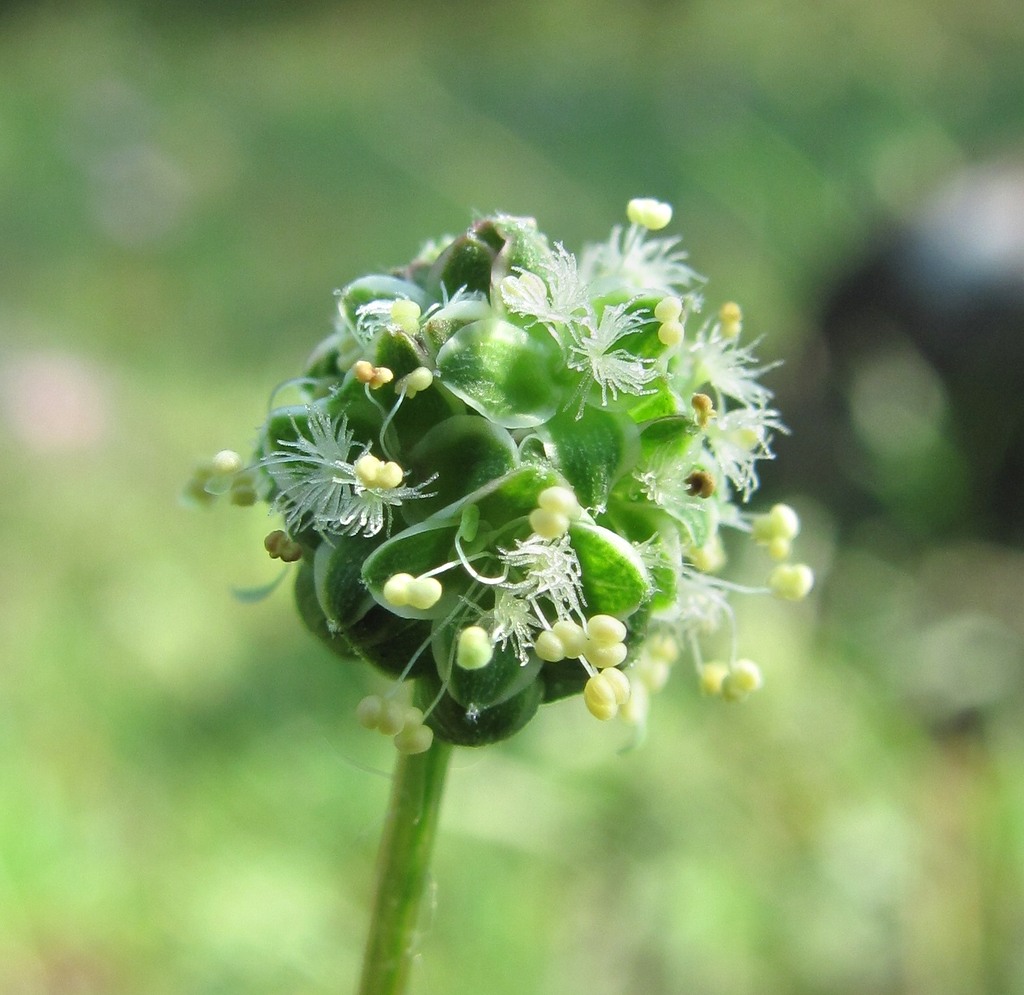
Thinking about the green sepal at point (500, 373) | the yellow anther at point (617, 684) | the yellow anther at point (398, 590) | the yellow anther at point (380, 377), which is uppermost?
the green sepal at point (500, 373)

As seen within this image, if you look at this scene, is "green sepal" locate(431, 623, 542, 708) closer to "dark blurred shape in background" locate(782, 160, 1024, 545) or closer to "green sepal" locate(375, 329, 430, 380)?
"green sepal" locate(375, 329, 430, 380)

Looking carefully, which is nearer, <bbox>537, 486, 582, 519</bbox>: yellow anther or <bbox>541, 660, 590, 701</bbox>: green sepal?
<bbox>537, 486, 582, 519</bbox>: yellow anther

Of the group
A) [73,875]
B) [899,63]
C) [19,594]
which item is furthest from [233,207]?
[899,63]

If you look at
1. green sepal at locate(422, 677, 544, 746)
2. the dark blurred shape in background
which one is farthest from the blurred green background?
green sepal at locate(422, 677, 544, 746)

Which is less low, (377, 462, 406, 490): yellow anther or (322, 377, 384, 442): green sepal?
(322, 377, 384, 442): green sepal

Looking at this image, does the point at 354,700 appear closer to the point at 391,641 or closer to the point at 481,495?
the point at 391,641

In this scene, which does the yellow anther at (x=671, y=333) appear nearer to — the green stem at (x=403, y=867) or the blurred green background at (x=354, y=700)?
the green stem at (x=403, y=867)

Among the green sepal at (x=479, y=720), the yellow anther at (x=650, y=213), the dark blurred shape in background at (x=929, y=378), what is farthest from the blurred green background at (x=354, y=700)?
the yellow anther at (x=650, y=213)

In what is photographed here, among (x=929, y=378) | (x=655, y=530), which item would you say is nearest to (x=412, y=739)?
(x=655, y=530)
